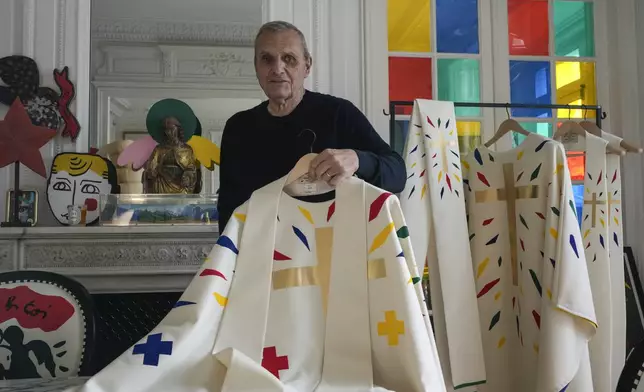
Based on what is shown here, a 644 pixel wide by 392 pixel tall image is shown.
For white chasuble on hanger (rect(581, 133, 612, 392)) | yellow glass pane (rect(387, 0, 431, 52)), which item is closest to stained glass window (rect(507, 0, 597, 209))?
yellow glass pane (rect(387, 0, 431, 52))

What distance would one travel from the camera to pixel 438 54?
2.08 meters

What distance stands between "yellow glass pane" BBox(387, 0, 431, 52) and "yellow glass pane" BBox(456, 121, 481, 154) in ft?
1.10

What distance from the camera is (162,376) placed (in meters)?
0.80

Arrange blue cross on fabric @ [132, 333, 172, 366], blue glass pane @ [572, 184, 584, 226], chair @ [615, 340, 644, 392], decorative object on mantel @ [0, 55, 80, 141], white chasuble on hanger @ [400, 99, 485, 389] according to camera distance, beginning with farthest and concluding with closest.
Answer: blue glass pane @ [572, 184, 584, 226], decorative object on mantel @ [0, 55, 80, 141], white chasuble on hanger @ [400, 99, 485, 389], chair @ [615, 340, 644, 392], blue cross on fabric @ [132, 333, 172, 366]

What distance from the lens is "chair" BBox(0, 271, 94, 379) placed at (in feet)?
3.97

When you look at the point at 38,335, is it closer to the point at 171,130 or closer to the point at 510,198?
the point at 171,130

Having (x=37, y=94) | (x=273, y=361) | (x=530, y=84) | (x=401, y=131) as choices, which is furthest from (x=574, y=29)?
(x=37, y=94)

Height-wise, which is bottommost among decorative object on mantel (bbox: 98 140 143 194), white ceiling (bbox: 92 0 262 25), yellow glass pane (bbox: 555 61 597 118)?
decorative object on mantel (bbox: 98 140 143 194)

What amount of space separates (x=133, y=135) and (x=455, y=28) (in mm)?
1317

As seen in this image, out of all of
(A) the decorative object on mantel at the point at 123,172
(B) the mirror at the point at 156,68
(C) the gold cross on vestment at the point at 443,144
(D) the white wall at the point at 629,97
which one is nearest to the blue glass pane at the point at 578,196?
(D) the white wall at the point at 629,97

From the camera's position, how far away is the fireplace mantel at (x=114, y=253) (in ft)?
5.65

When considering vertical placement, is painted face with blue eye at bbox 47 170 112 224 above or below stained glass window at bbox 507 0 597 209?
below

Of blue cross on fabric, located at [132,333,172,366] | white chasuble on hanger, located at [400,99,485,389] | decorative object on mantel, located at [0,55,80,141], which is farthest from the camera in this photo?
decorative object on mantel, located at [0,55,80,141]

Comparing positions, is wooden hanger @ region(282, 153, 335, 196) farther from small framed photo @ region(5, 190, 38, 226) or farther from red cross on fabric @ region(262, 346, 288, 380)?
small framed photo @ region(5, 190, 38, 226)
